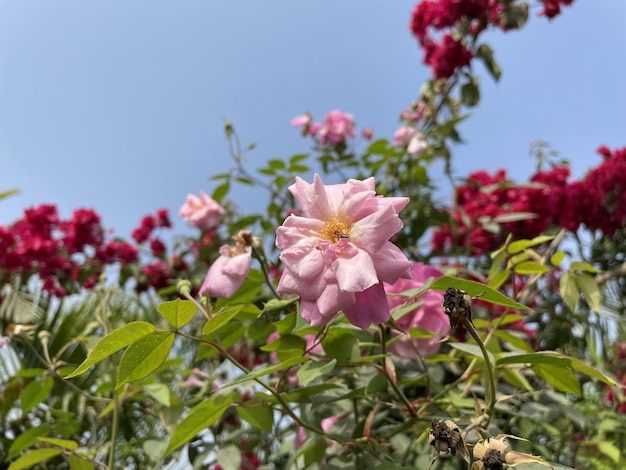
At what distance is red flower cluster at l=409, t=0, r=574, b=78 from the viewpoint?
1814 mm

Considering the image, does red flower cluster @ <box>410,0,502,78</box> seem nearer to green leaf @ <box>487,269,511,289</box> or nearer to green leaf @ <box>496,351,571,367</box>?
green leaf @ <box>487,269,511,289</box>

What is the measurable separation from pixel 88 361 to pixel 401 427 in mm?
462

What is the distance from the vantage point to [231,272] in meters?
0.69

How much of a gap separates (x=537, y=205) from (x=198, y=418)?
1.49m

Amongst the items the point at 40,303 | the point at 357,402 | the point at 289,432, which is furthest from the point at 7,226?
the point at 357,402

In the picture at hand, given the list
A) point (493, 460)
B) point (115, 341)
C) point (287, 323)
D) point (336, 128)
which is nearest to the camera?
point (493, 460)

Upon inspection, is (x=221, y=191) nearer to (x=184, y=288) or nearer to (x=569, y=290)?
(x=184, y=288)

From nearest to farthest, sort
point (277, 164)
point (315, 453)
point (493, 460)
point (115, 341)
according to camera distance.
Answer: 1. point (493, 460)
2. point (115, 341)
3. point (315, 453)
4. point (277, 164)

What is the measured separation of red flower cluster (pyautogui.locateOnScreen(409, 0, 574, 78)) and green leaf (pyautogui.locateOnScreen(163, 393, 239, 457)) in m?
1.58

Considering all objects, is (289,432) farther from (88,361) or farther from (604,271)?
(604,271)

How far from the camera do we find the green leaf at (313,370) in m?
0.51

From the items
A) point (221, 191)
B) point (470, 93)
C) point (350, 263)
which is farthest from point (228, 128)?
point (350, 263)

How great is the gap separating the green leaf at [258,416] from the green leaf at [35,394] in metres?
0.45

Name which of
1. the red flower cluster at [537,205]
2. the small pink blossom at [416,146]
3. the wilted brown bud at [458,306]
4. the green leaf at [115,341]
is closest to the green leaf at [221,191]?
the small pink blossom at [416,146]
